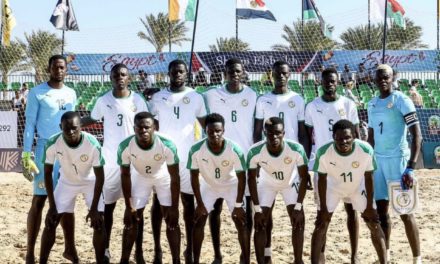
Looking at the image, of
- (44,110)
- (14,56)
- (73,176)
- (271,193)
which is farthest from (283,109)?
(14,56)

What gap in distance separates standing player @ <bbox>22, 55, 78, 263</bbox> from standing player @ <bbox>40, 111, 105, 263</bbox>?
0.84 ft

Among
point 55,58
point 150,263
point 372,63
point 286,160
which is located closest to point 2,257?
point 150,263

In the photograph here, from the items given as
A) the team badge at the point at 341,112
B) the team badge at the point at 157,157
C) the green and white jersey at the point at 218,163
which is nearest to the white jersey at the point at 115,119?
the team badge at the point at 157,157

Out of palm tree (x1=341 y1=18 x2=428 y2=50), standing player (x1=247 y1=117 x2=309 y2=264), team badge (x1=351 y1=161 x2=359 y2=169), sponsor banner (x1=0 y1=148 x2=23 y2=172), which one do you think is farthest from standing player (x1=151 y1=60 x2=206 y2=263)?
palm tree (x1=341 y1=18 x2=428 y2=50)

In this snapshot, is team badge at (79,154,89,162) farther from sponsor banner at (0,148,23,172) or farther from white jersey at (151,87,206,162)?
Answer: sponsor banner at (0,148,23,172)

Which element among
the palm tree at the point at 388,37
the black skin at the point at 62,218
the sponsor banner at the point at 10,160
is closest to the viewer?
the black skin at the point at 62,218

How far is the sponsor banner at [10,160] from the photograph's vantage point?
44.4ft

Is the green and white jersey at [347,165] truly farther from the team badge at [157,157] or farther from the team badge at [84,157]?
the team badge at [84,157]

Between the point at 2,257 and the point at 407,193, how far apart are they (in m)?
4.18

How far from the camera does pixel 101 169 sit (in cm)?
528

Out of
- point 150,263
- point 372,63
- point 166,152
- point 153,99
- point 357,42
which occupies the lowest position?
point 150,263

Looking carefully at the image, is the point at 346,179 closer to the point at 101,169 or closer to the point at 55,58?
the point at 101,169

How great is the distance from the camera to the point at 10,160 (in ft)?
44.5

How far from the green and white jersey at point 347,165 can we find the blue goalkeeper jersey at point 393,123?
1.19ft
